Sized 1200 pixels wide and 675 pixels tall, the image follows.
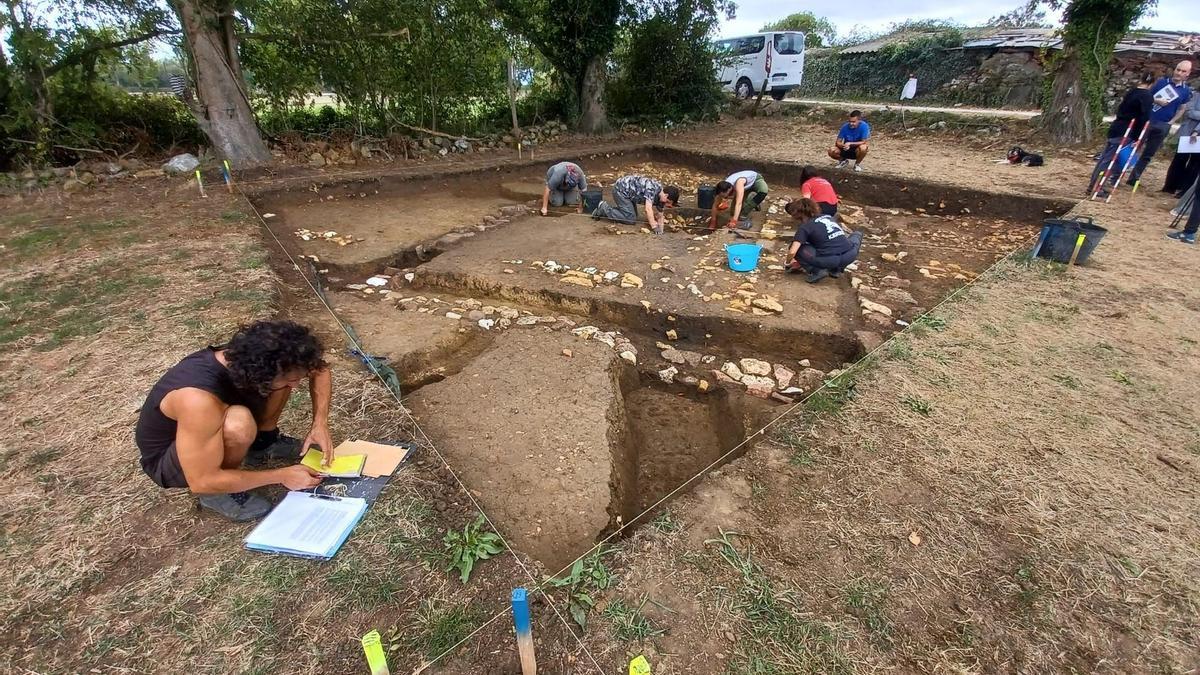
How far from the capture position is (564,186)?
741 centimetres

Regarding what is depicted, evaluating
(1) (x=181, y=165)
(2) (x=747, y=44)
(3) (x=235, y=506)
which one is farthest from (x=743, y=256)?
(2) (x=747, y=44)

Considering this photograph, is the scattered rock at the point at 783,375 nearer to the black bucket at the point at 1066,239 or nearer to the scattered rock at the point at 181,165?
the black bucket at the point at 1066,239

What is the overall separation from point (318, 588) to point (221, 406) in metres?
0.73

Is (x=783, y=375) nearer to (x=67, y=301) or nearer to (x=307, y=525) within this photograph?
(x=307, y=525)

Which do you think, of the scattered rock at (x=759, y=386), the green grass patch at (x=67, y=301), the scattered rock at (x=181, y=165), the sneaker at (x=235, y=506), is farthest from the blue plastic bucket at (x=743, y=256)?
the scattered rock at (x=181, y=165)

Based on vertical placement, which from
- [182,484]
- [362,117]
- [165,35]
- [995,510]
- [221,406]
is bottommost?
[995,510]

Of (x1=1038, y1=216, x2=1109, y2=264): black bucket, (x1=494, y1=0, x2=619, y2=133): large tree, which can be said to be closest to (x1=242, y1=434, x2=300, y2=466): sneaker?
(x1=1038, y1=216, x2=1109, y2=264): black bucket

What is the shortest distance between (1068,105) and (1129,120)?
3765 millimetres

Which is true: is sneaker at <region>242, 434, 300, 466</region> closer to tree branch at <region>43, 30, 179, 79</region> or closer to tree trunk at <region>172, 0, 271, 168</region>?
tree trunk at <region>172, 0, 271, 168</region>

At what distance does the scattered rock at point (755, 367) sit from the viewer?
3.69m

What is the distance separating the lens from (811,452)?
2.58 meters

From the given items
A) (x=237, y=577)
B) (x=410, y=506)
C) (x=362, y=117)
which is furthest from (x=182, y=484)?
(x=362, y=117)

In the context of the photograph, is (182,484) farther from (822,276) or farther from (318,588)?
(822,276)

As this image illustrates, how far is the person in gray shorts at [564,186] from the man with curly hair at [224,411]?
548 cm
